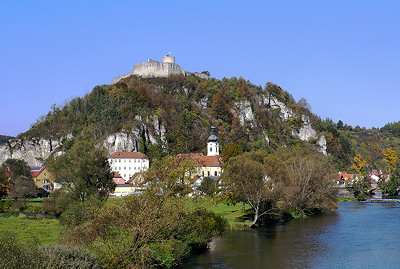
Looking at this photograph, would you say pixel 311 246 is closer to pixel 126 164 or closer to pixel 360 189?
pixel 360 189

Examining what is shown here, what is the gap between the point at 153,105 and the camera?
13600cm

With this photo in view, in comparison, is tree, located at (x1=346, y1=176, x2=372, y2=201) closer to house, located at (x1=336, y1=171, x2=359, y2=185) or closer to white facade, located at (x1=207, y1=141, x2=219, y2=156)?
house, located at (x1=336, y1=171, x2=359, y2=185)

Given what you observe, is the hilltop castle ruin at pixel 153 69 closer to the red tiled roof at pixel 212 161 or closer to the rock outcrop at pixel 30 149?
the rock outcrop at pixel 30 149

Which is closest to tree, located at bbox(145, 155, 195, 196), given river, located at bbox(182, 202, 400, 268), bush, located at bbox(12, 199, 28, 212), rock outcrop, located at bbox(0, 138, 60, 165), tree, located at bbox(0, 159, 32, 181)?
river, located at bbox(182, 202, 400, 268)

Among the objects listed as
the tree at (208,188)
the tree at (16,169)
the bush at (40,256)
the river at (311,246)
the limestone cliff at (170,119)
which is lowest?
the river at (311,246)

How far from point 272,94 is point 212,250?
145m

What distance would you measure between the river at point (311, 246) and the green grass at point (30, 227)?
1411 cm

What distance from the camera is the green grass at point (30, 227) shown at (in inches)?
1500

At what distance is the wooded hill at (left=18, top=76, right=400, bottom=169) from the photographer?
12600 cm

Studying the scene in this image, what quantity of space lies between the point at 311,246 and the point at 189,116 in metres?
95.9

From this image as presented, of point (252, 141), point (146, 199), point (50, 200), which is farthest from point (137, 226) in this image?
point (252, 141)

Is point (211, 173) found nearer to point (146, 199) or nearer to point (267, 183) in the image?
point (267, 183)

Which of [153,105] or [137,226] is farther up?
[153,105]

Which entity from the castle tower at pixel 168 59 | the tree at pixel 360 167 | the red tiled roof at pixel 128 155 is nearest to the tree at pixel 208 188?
the red tiled roof at pixel 128 155
